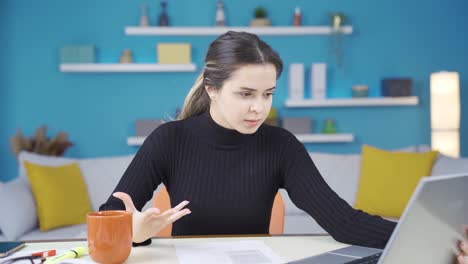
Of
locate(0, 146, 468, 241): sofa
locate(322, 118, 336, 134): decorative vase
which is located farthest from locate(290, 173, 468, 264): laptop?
locate(322, 118, 336, 134): decorative vase

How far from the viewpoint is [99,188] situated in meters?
3.32

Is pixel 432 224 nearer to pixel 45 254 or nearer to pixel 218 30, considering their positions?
pixel 45 254

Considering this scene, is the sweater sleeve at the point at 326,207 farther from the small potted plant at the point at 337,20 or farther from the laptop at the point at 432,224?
the small potted plant at the point at 337,20

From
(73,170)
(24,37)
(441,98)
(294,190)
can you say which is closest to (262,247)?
(294,190)

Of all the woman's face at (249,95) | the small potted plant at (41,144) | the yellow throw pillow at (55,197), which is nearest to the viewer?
the woman's face at (249,95)

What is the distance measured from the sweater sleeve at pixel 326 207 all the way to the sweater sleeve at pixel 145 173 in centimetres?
36

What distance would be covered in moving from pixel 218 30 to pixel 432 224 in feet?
12.4

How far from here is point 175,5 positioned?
4516 mm

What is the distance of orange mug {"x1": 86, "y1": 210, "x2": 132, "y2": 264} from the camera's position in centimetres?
101

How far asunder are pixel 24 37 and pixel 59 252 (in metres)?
3.66

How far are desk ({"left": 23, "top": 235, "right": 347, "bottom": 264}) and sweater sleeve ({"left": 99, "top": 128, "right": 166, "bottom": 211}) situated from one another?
0.58 ft

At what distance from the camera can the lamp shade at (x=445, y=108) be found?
14.1 ft

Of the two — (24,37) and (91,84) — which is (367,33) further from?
(24,37)

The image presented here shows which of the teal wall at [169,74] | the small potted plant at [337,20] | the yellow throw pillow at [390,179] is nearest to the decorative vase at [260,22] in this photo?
the teal wall at [169,74]
